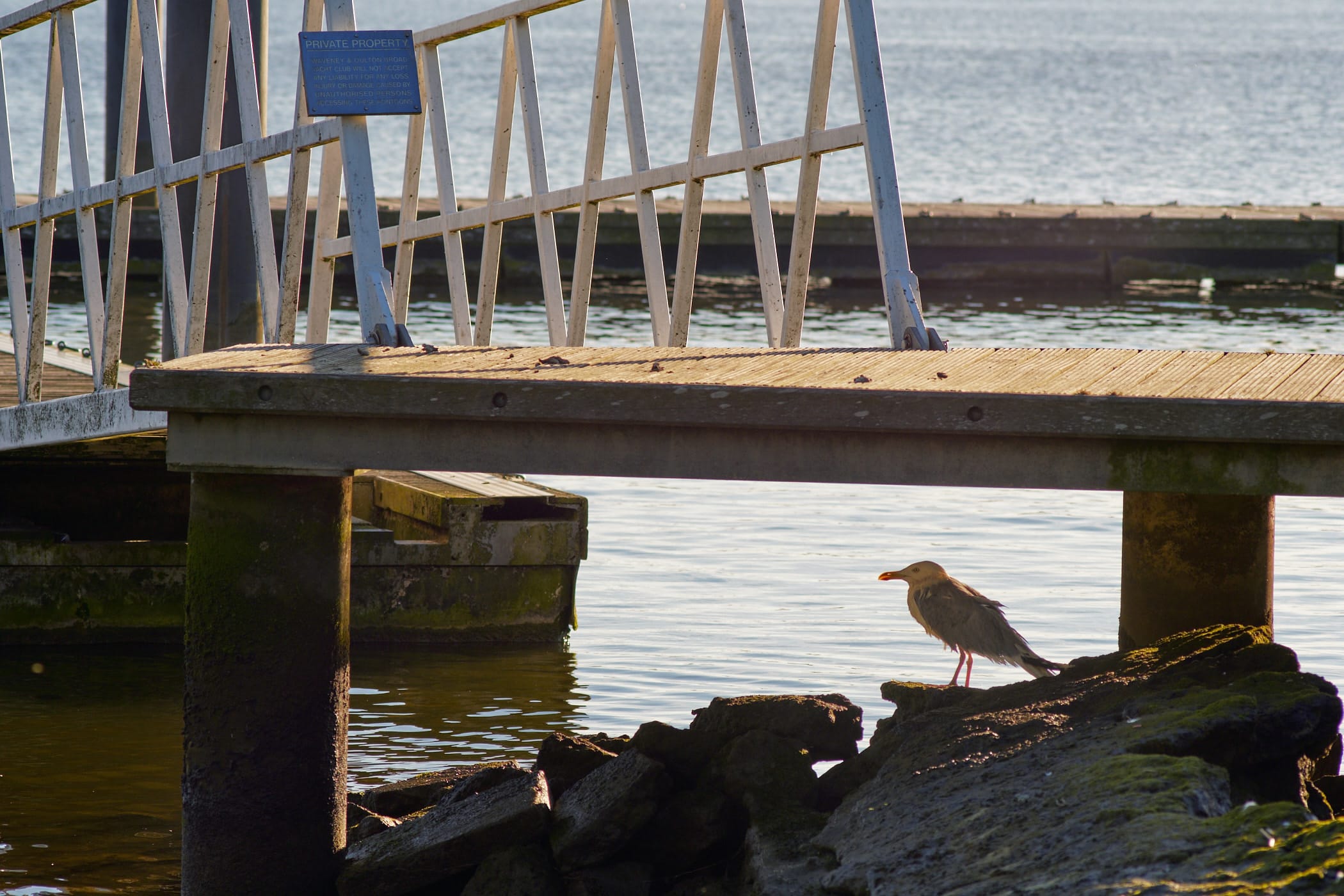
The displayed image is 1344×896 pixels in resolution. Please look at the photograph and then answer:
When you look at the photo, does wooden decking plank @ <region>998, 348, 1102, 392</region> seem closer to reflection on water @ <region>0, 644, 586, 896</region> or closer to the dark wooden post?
reflection on water @ <region>0, 644, 586, 896</region>

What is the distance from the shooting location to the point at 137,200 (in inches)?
1142

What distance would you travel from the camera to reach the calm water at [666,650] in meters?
8.16

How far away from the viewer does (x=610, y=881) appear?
20.4 feet

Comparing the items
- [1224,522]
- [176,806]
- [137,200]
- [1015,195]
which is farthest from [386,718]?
[1015,195]

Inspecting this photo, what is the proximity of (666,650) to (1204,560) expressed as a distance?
381 cm

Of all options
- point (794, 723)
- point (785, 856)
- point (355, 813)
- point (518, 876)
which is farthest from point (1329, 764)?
point (355, 813)

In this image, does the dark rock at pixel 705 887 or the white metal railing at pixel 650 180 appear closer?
the dark rock at pixel 705 887

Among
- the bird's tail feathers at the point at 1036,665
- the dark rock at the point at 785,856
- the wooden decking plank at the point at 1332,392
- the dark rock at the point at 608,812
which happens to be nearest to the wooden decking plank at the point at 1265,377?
the wooden decking plank at the point at 1332,392

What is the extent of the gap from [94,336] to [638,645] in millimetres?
3306

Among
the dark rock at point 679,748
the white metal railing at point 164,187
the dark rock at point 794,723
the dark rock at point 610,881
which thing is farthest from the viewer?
the white metal railing at point 164,187

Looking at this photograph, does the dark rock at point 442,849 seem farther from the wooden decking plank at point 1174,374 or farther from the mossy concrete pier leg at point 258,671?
the wooden decking plank at point 1174,374

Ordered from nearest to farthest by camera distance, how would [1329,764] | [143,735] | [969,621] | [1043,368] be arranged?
[1043,368]
[1329,764]
[969,621]
[143,735]

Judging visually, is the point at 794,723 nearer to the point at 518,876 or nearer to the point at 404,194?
the point at 518,876

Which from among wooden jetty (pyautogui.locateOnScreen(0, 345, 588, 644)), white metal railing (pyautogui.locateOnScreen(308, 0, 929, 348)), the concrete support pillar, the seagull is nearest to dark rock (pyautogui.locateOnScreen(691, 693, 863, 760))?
the seagull
